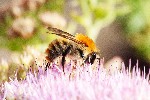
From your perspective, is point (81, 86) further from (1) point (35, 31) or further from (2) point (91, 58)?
(1) point (35, 31)

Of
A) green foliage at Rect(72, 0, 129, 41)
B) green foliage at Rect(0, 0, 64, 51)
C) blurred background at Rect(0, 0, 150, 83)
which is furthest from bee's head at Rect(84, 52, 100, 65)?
green foliage at Rect(72, 0, 129, 41)

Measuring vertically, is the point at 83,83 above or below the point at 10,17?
below

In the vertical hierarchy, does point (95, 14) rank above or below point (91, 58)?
above

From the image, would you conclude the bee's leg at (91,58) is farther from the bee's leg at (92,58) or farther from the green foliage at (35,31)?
the green foliage at (35,31)

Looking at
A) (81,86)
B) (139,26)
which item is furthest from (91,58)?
(139,26)

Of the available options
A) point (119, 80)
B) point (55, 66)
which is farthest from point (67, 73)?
point (119, 80)

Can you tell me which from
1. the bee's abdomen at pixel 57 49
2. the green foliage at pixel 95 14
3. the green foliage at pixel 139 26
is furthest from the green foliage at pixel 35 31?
the green foliage at pixel 139 26

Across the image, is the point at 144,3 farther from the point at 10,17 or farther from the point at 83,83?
the point at 83,83
